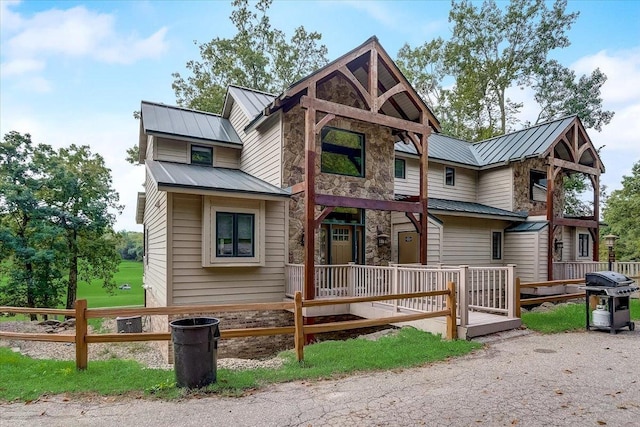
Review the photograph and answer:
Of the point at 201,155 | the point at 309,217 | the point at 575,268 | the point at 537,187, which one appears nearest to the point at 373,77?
the point at 309,217

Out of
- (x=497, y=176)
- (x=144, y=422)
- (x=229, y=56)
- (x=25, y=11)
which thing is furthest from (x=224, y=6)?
(x=144, y=422)

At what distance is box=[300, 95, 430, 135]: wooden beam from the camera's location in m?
9.78

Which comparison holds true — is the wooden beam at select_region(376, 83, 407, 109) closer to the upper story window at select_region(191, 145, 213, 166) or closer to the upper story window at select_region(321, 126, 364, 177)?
the upper story window at select_region(321, 126, 364, 177)

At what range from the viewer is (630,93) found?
24906 mm

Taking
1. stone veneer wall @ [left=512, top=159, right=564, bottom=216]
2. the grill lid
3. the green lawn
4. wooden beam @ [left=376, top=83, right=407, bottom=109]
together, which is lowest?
the green lawn

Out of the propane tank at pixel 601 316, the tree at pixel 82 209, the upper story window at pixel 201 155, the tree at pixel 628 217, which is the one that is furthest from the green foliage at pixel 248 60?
the tree at pixel 628 217

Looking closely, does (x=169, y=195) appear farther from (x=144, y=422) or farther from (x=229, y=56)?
(x=229, y=56)

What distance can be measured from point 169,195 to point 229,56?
1845 cm

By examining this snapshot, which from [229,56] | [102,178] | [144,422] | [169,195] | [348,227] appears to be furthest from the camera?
[229,56]

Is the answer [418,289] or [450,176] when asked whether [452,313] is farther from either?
[450,176]

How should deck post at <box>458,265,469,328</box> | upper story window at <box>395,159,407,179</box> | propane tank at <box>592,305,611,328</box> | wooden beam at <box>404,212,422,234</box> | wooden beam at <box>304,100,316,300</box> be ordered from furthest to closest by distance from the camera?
upper story window at <box>395,159,407,179</box>, wooden beam at <box>404,212,422,234</box>, wooden beam at <box>304,100,316,300</box>, propane tank at <box>592,305,611,328</box>, deck post at <box>458,265,469,328</box>

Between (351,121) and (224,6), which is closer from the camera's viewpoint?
(351,121)

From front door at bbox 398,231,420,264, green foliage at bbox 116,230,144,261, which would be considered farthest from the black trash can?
green foliage at bbox 116,230,144,261

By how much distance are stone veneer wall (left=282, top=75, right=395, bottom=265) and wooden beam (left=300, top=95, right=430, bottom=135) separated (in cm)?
143
